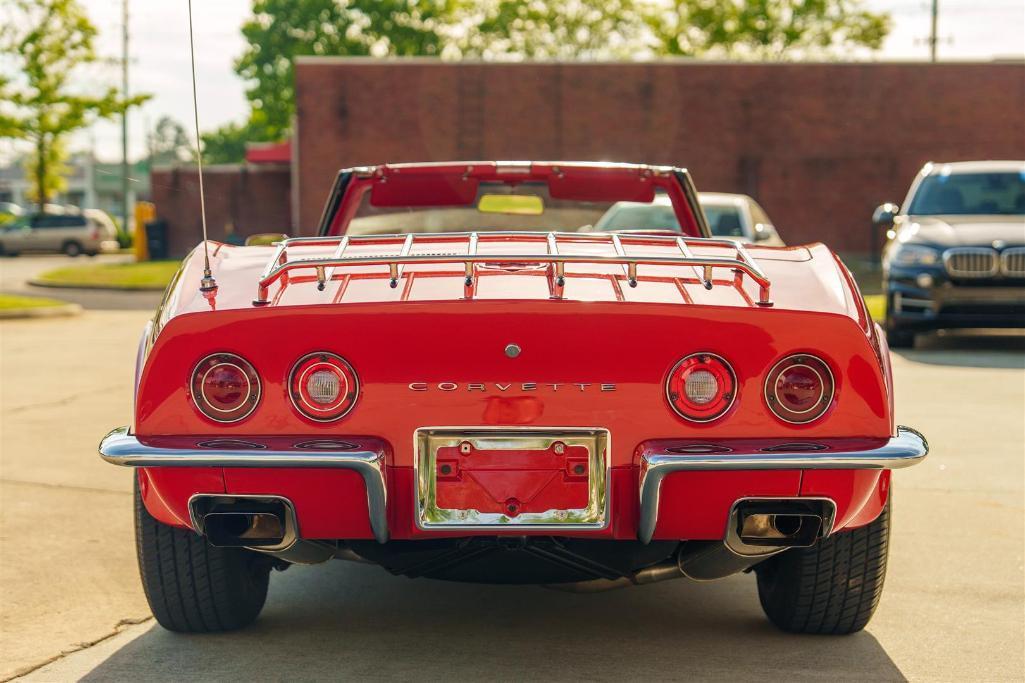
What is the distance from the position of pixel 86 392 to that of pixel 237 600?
21.8ft

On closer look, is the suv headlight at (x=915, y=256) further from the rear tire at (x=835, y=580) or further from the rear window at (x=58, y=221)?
the rear window at (x=58, y=221)

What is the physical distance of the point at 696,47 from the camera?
169ft

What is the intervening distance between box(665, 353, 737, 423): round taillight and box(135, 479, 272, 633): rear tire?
1.36 meters

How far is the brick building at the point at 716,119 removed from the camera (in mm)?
34031

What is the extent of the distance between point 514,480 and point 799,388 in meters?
0.73

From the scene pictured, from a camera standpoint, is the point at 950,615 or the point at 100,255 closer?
the point at 950,615

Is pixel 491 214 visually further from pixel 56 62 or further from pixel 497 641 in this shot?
pixel 56 62

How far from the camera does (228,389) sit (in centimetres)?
354

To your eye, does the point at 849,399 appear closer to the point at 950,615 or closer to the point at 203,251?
the point at 950,615

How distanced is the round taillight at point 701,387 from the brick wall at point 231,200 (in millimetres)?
36565

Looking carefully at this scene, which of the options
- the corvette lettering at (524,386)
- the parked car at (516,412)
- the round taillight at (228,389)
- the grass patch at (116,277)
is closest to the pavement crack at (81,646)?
the parked car at (516,412)

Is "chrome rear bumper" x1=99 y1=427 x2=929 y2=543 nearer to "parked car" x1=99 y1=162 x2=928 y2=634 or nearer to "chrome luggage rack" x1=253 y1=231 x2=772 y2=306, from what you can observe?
"parked car" x1=99 y1=162 x2=928 y2=634

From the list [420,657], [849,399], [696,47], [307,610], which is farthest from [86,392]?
[696,47]

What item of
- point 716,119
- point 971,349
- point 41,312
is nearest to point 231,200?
point 716,119
